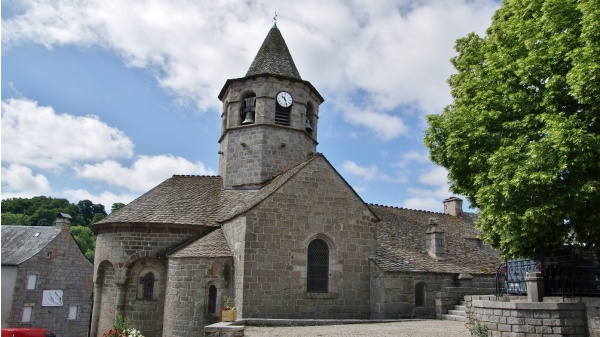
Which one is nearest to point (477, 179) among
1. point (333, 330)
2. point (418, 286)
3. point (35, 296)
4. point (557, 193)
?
point (557, 193)

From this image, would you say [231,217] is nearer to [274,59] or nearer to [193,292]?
[193,292]

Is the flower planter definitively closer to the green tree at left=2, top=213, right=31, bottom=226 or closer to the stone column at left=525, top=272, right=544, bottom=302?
the stone column at left=525, top=272, right=544, bottom=302

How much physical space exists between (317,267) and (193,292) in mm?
4450

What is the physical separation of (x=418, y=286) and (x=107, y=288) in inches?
486

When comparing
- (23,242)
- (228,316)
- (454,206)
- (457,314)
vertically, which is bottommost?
(228,316)

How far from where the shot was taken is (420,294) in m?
18.2

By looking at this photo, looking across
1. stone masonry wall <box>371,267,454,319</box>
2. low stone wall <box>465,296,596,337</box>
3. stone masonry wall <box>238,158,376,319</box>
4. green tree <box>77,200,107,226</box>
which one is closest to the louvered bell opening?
stone masonry wall <box>238,158,376,319</box>

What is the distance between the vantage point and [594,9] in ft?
33.7

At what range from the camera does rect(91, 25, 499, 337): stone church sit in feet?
53.2

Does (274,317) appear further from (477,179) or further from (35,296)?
(35,296)

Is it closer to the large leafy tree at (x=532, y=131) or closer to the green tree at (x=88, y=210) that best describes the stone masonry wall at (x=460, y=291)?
the large leafy tree at (x=532, y=131)

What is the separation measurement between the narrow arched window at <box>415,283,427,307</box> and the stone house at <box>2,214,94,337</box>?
2400 centimetres

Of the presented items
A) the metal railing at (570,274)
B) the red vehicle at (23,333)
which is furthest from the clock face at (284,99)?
the red vehicle at (23,333)

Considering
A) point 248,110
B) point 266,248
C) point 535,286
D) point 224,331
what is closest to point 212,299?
point 266,248
